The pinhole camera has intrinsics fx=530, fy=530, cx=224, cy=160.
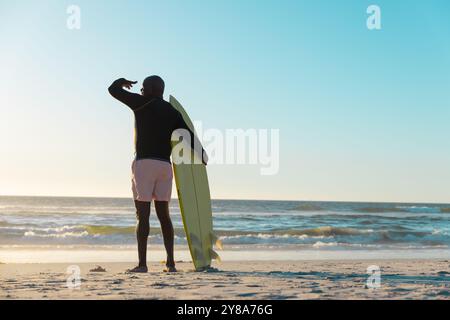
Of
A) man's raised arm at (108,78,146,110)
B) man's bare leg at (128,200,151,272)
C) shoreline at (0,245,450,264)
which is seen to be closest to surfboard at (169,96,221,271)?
man's bare leg at (128,200,151,272)

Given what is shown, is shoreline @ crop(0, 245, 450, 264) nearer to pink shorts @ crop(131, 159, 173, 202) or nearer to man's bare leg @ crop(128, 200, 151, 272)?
man's bare leg @ crop(128, 200, 151, 272)

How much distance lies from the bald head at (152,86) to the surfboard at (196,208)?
47 centimetres

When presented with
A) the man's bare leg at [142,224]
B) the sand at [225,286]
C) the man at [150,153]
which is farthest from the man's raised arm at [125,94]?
the sand at [225,286]

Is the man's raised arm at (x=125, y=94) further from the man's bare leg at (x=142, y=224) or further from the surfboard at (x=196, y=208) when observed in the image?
the man's bare leg at (x=142, y=224)

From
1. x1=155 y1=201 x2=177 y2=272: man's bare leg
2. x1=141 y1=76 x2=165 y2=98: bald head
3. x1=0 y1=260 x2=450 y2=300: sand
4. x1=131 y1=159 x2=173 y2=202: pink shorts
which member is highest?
x1=141 y1=76 x2=165 y2=98: bald head

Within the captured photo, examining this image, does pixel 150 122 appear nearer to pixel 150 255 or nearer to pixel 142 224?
pixel 142 224

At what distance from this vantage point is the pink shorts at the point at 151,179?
161 inches

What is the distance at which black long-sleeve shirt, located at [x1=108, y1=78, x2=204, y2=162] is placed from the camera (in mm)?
4133

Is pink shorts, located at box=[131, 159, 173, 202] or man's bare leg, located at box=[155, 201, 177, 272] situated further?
man's bare leg, located at box=[155, 201, 177, 272]

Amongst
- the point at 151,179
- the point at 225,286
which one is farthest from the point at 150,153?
the point at 225,286

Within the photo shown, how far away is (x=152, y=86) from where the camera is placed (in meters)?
4.26
